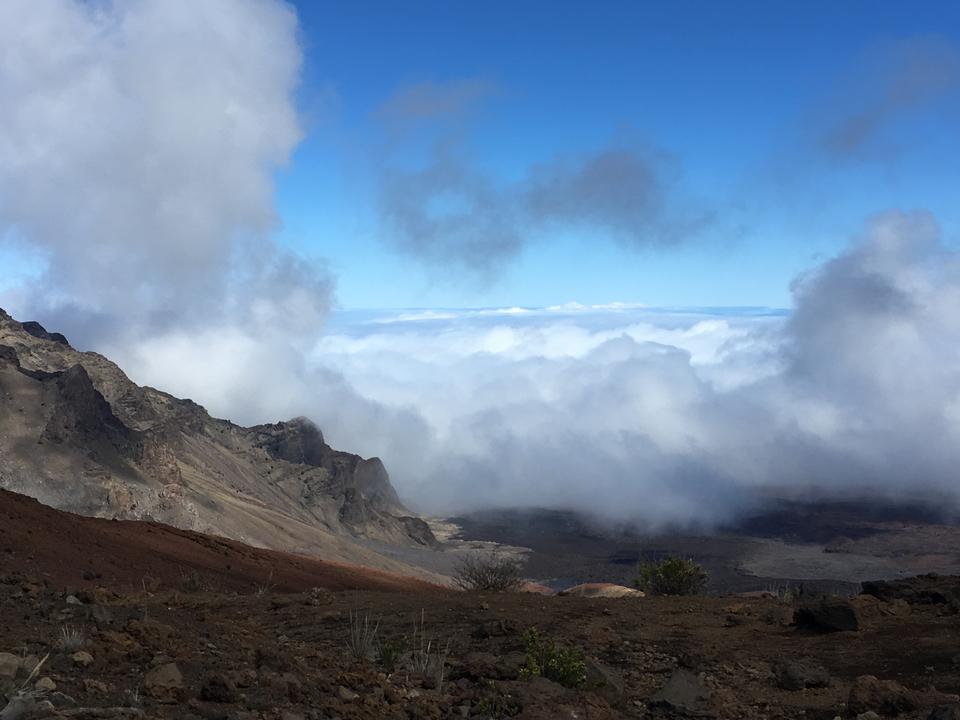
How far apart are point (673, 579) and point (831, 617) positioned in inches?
378

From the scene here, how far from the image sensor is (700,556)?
124m

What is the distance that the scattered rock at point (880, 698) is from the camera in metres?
9.22

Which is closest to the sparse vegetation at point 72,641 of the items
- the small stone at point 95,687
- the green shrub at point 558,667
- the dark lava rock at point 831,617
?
the small stone at point 95,687

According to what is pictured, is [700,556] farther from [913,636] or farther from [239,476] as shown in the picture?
[913,636]

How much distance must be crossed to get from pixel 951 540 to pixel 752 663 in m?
128

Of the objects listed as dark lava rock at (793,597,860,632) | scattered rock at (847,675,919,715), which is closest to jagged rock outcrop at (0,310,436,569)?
dark lava rock at (793,597,860,632)

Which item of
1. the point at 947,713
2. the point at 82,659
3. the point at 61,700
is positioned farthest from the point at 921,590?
the point at 61,700

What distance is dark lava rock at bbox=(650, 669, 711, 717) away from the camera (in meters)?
9.79

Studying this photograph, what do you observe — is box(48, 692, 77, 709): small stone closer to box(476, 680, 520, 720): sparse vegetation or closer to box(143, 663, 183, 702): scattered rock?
box(143, 663, 183, 702): scattered rock

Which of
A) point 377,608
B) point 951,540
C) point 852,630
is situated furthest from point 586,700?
point 951,540

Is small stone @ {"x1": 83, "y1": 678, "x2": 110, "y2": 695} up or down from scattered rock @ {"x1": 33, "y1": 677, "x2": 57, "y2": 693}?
down

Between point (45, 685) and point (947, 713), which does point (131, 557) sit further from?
point (947, 713)

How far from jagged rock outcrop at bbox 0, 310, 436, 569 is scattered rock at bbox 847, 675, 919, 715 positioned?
1957 inches

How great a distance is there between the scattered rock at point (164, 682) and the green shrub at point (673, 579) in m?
16.7
